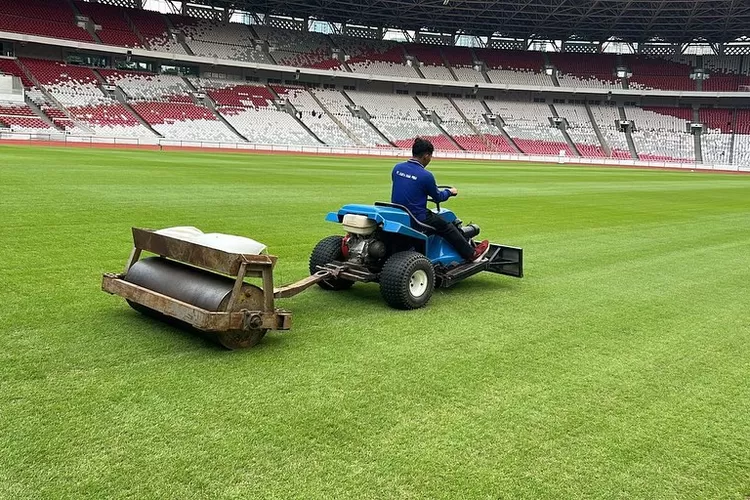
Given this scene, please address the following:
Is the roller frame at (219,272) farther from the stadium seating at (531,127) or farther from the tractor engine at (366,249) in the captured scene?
the stadium seating at (531,127)

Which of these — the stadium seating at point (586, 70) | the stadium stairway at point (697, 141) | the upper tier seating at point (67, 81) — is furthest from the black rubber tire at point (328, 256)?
the stadium seating at point (586, 70)

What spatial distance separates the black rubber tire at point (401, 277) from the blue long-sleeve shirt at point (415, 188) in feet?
1.52

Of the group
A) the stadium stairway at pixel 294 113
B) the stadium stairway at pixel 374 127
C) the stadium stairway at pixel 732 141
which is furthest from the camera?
the stadium stairway at pixel 732 141

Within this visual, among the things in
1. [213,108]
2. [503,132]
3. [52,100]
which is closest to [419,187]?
[52,100]

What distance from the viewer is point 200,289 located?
4305mm

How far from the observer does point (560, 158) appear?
53094mm

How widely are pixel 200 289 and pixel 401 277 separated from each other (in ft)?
6.19

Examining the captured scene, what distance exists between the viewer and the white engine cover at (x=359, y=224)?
5.61 metres

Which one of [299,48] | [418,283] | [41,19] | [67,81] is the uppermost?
[41,19]

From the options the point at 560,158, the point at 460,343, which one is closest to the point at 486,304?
the point at 460,343

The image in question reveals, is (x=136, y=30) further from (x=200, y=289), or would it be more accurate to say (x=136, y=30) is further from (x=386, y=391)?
(x=386, y=391)

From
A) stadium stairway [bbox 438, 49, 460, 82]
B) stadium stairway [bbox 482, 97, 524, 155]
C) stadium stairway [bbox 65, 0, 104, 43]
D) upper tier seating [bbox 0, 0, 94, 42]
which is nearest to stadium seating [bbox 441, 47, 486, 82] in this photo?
stadium stairway [bbox 438, 49, 460, 82]

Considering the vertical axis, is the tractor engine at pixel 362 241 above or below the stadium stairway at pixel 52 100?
below

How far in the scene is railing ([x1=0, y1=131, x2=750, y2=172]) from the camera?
122 ft
